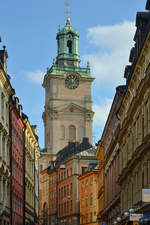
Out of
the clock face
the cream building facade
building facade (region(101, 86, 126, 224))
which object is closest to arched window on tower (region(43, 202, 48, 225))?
the clock face

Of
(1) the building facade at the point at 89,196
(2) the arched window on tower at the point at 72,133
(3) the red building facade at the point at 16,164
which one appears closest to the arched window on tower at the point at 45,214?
(2) the arched window on tower at the point at 72,133

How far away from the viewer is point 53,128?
148 meters

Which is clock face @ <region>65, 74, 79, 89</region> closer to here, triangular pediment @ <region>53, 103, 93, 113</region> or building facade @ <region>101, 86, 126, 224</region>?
triangular pediment @ <region>53, 103, 93, 113</region>

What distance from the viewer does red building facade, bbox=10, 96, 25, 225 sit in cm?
5483

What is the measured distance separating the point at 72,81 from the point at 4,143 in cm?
10558

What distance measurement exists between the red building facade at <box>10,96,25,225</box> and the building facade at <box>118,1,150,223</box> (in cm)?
971

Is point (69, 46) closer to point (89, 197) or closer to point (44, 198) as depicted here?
point (44, 198)

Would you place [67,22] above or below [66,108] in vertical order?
above

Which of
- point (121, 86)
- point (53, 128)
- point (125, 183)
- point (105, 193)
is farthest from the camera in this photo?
point (53, 128)

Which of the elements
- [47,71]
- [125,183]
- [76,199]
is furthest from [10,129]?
[47,71]

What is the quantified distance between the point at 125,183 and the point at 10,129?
1079 centimetres

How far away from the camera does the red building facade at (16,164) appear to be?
180 feet

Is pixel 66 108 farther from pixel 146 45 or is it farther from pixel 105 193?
pixel 146 45

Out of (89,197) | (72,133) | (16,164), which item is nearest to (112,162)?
(16,164)
